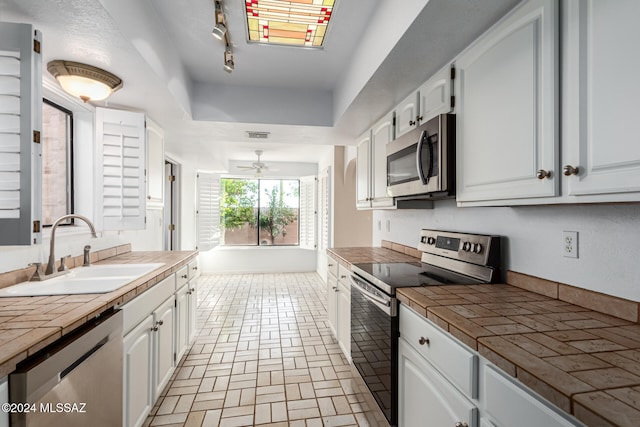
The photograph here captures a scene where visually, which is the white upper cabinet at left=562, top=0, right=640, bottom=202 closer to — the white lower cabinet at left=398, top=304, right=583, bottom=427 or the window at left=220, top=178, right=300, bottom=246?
the white lower cabinet at left=398, top=304, right=583, bottom=427

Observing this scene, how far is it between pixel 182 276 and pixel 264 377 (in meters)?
1.05

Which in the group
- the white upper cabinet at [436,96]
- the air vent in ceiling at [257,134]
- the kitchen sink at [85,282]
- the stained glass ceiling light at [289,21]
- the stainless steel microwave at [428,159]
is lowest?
the kitchen sink at [85,282]

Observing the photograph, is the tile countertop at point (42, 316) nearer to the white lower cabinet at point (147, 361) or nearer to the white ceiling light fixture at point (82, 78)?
the white lower cabinet at point (147, 361)

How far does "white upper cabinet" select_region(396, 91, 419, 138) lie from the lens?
6.77 feet

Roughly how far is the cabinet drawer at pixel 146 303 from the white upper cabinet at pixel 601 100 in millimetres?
1937

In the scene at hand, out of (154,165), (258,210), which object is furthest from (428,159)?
(258,210)

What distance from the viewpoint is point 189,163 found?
5.38 m

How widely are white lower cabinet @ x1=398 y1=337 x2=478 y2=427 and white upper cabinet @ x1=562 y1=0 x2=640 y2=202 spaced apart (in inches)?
30.6

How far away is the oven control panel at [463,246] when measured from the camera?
5.36 ft

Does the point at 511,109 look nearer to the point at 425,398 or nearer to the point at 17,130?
the point at 425,398

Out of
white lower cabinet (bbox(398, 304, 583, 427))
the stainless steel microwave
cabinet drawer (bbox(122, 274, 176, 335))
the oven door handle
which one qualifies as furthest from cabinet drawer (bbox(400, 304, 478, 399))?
cabinet drawer (bbox(122, 274, 176, 335))

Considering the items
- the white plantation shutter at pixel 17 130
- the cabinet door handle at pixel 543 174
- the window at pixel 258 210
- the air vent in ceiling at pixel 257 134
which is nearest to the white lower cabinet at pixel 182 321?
the white plantation shutter at pixel 17 130

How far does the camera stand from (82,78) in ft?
5.91

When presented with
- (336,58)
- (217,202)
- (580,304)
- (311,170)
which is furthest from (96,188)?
(311,170)
